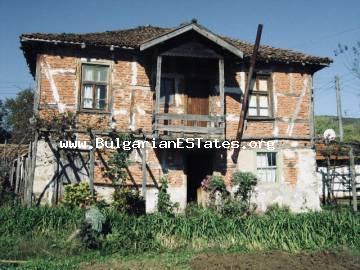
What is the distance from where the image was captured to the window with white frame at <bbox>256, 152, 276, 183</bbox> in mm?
15695

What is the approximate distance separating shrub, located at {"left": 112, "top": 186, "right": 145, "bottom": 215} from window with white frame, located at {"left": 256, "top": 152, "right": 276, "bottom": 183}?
525cm

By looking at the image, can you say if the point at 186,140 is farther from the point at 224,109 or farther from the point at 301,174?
the point at 301,174

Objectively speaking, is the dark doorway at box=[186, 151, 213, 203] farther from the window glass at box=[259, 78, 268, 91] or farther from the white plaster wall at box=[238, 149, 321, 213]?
the window glass at box=[259, 78, 268, 91]

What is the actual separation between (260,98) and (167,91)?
412 centimetres

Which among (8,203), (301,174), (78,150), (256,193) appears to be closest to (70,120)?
(78,150)

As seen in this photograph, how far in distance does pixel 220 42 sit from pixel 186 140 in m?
4.08

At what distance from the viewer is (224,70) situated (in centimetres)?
1602

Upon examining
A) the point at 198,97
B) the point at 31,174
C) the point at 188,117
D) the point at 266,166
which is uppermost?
the point at 198,97

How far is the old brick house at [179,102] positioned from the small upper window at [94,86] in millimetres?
39

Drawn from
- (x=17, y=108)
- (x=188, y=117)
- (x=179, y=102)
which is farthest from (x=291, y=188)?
(x=17, y=108)

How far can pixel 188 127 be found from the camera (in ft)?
46.3

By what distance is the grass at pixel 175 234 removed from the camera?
9.94 meters

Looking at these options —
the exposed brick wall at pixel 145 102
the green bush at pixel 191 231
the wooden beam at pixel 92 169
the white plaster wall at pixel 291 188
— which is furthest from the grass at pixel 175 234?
the white plaster wall at pixel 291 188

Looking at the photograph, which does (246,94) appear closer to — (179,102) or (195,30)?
(179,102)
